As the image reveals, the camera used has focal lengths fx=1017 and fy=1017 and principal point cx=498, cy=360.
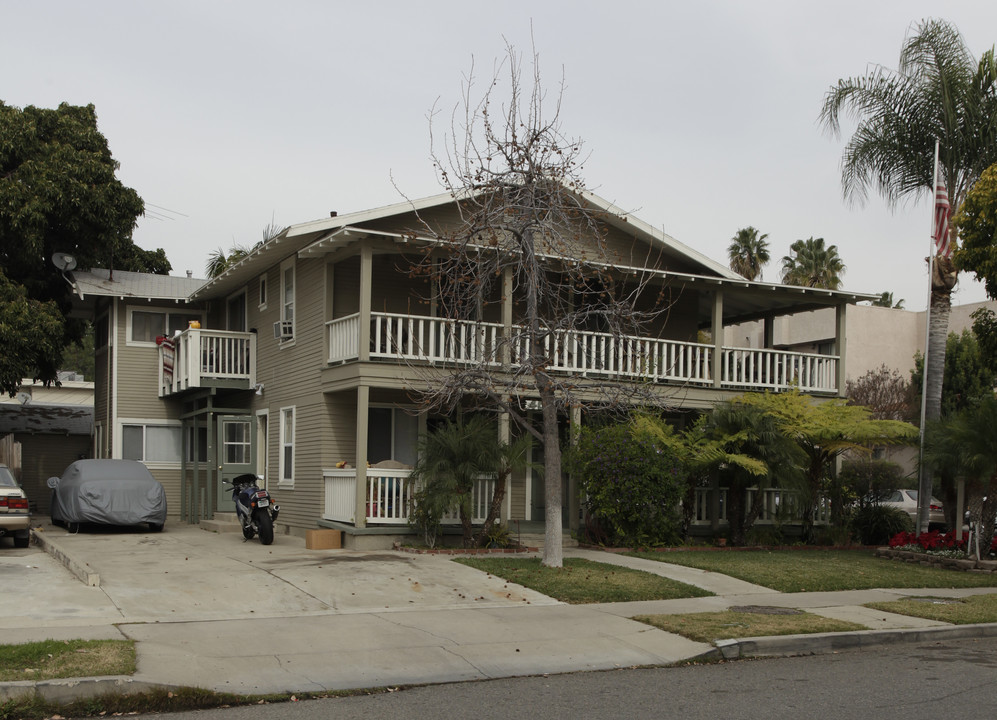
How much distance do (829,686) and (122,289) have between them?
2129 centimetres

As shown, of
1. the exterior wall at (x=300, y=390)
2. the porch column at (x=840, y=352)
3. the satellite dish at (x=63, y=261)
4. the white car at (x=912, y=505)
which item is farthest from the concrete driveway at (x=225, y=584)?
the white car at (x=912, y=505)

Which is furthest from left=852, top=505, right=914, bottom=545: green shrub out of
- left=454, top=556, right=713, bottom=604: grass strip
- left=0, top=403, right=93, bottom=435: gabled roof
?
left=0, top=403, right=93, bottom=435: gabled roof

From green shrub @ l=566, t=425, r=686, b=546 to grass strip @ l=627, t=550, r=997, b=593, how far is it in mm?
712

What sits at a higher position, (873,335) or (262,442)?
(873,335)

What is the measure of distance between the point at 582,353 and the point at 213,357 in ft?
27.9

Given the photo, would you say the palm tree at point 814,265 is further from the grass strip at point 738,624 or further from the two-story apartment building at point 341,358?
the grass strip at point 738,624

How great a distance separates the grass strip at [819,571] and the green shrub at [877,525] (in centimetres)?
256

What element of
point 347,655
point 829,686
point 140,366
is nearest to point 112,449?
point 140,366

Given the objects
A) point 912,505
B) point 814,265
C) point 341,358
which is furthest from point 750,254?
point 341,358

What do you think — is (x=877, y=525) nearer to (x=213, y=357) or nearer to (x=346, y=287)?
(x=346, y=287)

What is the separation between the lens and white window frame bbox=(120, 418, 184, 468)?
82.4 feet

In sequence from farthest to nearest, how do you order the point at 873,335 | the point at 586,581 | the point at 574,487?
the point at 873,335, the point at 574,487, the point at 586,581

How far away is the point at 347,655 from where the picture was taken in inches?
368

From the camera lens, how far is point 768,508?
20.8 m
